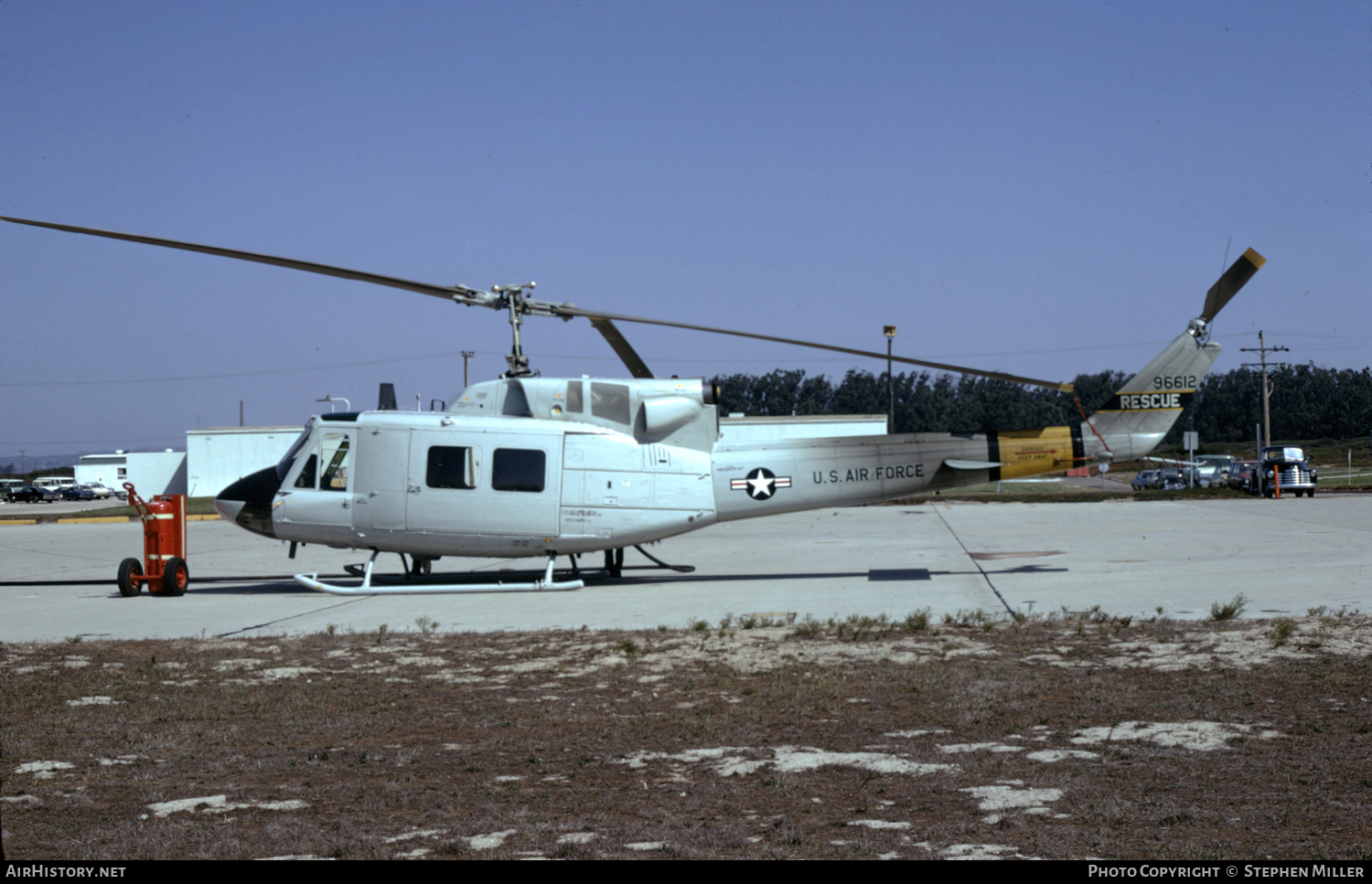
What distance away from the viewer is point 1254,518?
75.5ft

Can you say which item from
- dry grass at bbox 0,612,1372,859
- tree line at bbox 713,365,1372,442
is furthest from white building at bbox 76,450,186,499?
dry grass at bbox 0,612,1372,859

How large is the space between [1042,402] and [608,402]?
106610mm

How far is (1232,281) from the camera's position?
13586mm

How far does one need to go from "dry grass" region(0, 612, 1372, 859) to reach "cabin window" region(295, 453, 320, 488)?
507cm

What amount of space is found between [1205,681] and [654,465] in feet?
27.4

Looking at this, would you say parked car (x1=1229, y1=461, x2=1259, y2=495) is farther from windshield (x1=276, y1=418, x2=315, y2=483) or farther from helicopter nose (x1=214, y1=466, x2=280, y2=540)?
helicopter nose (x1=214, y1=466, x2=280, y2=540)

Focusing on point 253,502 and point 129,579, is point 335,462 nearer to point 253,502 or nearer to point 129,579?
point 253,502

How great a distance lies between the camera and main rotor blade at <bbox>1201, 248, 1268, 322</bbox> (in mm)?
13406

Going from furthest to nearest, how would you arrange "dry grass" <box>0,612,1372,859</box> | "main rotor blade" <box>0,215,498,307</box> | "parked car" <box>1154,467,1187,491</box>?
1. "parked car" <box>1154,467,1187,491</box>
2. "main rotor blade" <box>0,215,498,307</box>
3. "dry grass" <box>0,612,1372,859</box>

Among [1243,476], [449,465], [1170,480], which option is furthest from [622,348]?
[1170,480]

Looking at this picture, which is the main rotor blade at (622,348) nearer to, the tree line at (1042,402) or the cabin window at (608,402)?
the cabin window at (608,402)

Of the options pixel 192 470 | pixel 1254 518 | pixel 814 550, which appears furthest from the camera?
pixel 192 470
